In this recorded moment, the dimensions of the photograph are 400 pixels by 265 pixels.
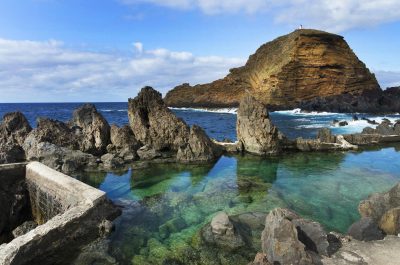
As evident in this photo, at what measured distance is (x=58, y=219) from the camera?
35.9 feet

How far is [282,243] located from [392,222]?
4.03 meters

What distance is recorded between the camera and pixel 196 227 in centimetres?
1337

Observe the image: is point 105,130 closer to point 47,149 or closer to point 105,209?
point 47,149

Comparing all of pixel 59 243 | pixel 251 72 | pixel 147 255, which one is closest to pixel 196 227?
pixel 147 255

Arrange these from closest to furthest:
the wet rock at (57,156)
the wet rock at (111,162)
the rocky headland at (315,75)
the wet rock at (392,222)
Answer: the wet rock at (392,222)
the wet rock at (57,156)
the wet rock at (111,162)
the rocky headland at (315,75)

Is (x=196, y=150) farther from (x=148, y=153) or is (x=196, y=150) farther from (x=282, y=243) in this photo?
(x=282, y=243)

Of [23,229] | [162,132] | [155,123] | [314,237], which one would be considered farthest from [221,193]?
[155,123]

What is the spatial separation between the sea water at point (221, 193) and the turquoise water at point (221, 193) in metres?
0.03

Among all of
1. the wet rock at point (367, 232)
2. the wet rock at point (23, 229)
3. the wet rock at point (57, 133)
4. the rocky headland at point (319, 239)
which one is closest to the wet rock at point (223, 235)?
the rocky headland at point (319, 239)

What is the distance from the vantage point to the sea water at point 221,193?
38.5ft

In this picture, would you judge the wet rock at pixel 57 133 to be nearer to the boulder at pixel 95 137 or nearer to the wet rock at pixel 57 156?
the boulder at pixel 95 137

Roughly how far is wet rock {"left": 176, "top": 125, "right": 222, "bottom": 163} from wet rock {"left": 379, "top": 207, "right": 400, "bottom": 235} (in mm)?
15626

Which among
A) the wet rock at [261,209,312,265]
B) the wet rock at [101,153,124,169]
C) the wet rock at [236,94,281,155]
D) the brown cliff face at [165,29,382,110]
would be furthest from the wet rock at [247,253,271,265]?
the brown cliff face at [165,29,382,110]

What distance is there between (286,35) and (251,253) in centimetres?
12718
